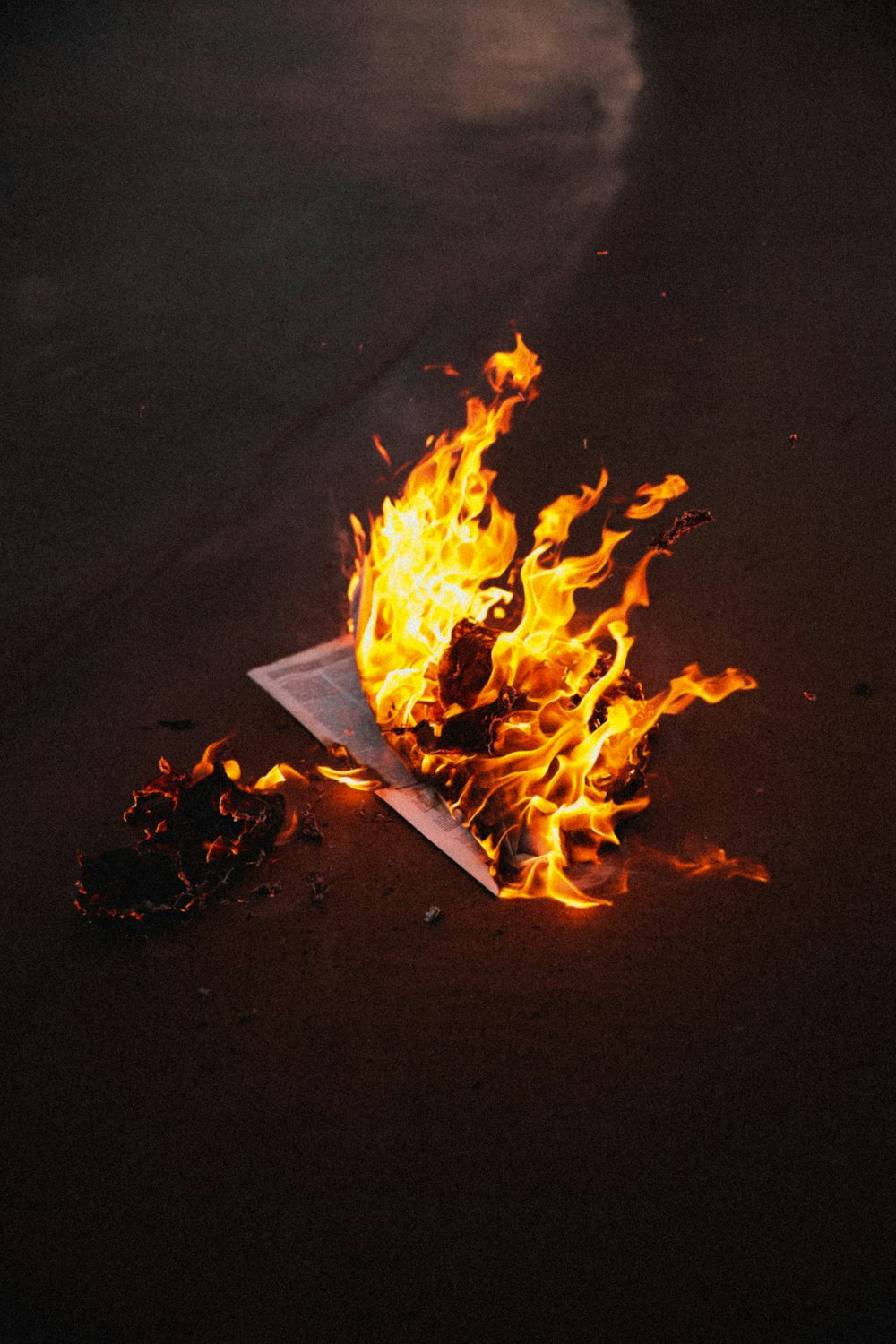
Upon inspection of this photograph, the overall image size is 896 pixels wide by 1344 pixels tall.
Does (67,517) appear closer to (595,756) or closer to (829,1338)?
(595,756)

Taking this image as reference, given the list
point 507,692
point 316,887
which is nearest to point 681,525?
point 507,692

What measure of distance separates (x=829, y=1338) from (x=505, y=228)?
26.0 ft

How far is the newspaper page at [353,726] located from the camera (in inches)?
152

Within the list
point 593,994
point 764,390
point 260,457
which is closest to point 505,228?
point 764,390

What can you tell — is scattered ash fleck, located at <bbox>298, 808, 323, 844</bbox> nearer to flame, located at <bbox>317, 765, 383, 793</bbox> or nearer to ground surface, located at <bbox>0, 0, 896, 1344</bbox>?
ground surface, located at <bbox>0, 0, 896, 1344</bbox>

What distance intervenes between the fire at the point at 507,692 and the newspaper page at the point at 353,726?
0.07 m

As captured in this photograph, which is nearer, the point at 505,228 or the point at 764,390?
the point at 764,390

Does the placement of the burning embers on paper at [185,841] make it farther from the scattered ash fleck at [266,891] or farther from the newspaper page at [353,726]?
the newspaper page at [353,726]

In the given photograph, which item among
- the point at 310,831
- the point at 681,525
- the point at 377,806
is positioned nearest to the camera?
the point at 310,831

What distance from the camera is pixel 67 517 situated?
5703 millimetres

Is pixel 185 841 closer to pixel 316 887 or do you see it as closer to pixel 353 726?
pixel 316 887

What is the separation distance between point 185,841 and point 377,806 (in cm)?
67

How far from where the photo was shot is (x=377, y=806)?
13.3 ft

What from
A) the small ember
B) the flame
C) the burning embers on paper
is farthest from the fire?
the burning embers on paper
